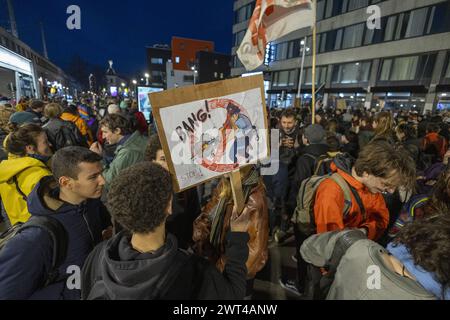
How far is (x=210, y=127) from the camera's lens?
1832 millimetres

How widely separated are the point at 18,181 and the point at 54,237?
1.28 m

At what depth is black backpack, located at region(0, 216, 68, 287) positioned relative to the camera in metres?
1.58

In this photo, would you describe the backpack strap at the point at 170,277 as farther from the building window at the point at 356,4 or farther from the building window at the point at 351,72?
the building window at the point at 356,4

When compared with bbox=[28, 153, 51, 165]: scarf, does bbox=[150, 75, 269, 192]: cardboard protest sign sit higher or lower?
higher

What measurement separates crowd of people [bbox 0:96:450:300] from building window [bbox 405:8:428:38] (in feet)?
88.0

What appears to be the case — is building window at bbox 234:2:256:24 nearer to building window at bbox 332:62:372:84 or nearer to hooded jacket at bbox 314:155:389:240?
building window at bbox 332:62:372:84

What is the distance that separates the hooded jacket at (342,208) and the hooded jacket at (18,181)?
2787 mm

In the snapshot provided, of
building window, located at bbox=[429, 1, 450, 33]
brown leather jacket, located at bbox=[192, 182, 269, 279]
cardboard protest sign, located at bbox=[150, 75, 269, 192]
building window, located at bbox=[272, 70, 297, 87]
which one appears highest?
building window, located at bbox=[429, 1, 450, 33]

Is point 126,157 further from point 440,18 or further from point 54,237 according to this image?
point 440,18

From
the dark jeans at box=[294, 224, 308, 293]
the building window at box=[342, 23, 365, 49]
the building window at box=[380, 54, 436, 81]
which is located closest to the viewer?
the dark jeans at box=[294, 224, 308, 293]

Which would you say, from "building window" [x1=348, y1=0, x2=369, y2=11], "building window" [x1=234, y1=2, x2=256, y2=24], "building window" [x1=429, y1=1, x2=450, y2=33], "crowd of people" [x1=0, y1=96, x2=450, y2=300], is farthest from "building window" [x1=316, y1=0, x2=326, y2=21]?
"crowd of people" [x1=0, y1=96, x2=450, y2=300]

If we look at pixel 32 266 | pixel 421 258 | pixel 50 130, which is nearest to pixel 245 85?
pixel 421 258
